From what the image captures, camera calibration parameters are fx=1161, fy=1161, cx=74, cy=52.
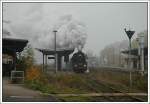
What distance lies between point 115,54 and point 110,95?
471mm

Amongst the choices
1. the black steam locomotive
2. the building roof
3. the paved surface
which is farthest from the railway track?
the building roof

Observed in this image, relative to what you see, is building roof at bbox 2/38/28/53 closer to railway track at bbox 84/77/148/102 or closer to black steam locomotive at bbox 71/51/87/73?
black steam locomotive at bbox 71/51/87/73

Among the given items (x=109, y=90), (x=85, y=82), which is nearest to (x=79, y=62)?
(x=85, y=82)

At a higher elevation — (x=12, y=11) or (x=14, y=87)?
(x=12, y=11)

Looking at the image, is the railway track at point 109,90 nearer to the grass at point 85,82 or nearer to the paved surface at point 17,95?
the grass at point 85,82

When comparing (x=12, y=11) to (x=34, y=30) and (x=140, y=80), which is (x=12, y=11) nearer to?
(x=34, y=30)

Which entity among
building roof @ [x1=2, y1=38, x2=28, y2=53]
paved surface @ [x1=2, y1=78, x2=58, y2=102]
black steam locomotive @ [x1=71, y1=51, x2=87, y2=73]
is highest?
building roof @ [x1=2, y1=38, x2=28, y2=53]

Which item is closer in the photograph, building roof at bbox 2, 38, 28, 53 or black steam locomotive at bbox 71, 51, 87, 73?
building roof at bbox 2, 38, 28, 53

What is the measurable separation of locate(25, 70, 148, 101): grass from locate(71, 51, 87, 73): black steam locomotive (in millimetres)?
66

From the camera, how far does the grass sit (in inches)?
511

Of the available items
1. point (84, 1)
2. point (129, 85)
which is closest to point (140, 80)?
point (129, 85)

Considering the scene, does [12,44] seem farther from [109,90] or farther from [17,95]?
[109,90]

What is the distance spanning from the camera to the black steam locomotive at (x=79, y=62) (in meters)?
13.0

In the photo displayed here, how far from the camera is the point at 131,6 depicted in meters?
12.9
